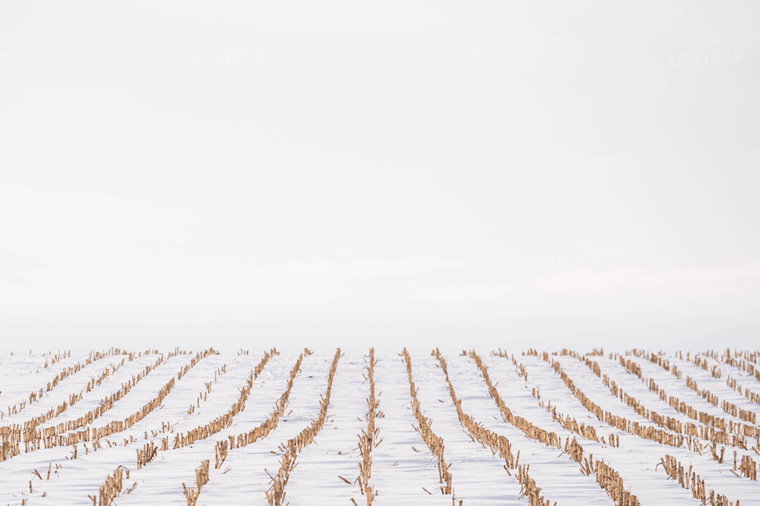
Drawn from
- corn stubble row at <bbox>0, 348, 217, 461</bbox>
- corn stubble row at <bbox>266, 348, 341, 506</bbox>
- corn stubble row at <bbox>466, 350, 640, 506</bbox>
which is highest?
corn stubble row at <bbox>466, 350, 640, 506</bbox>

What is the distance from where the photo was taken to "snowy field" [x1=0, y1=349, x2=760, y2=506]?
8.95 m

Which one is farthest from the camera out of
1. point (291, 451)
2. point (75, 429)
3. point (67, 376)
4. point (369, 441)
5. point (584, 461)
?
point (67, 376)

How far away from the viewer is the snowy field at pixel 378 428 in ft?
29.3

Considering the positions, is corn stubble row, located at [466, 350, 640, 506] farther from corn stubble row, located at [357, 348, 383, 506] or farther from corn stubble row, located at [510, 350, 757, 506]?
corn stubble row, located at [357, 348, 383, 506]

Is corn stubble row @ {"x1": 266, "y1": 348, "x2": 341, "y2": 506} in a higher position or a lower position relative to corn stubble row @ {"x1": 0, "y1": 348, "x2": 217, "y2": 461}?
higher

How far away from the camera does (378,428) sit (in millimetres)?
13531

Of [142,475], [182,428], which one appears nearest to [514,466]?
[142,475]

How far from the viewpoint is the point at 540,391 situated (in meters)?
19.5

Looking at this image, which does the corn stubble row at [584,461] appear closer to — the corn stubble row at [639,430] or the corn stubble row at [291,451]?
the corn stubble row at [639,430]

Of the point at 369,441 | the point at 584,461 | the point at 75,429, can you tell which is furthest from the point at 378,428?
the point at 75,429

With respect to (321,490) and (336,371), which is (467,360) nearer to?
(336,371)

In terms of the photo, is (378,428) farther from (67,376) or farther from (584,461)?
(67,376)

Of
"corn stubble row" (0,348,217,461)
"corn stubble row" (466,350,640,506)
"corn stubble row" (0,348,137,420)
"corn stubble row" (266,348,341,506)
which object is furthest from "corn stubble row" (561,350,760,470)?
"corn stubble row" (0,348,137,420)

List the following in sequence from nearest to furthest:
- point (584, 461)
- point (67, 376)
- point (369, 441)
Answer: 1. point (584, 461)
2. point (369, 441)
3. point (67, 376)
